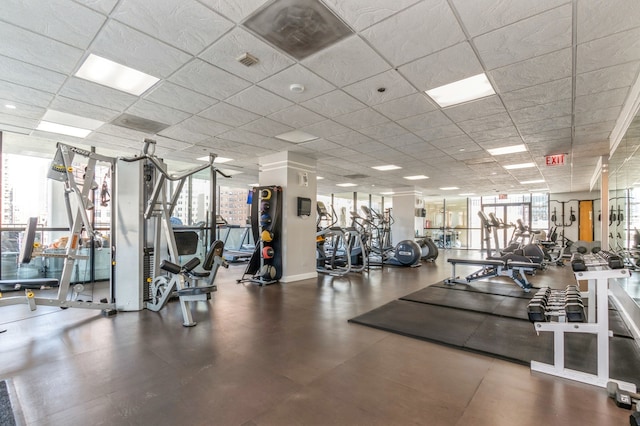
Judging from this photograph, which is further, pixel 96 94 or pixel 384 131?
pixel 384 131

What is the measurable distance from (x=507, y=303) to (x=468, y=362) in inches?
96.8

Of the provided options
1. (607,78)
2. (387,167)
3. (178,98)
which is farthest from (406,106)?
(387,167)

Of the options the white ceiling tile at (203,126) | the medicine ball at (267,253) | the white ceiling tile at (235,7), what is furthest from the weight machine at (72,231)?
the white ceiling tile at (235,7)

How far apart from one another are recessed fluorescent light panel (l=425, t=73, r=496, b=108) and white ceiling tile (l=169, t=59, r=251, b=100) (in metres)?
2.19

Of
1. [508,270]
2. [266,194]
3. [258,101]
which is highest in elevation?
[258,101]

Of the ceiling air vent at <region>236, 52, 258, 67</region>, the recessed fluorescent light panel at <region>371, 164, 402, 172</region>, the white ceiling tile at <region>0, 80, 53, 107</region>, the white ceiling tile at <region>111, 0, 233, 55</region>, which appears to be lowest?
the recessed fluorescent light panel at <region>371, 164, 402, 172</region>

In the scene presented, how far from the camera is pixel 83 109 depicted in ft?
13.3

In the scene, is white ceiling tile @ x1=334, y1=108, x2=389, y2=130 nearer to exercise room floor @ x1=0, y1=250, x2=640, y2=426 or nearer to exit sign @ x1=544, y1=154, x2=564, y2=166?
exercise room floor @ x1=0, y1=250, x2=640, y2=426

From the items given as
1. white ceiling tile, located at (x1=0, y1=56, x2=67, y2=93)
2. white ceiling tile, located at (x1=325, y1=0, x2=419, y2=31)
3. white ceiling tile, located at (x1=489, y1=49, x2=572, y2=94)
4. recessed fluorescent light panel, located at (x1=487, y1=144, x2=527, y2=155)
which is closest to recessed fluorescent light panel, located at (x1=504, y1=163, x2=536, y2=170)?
recessed fluorescent light panel, located at (x1=487, y1=144, x2=527, y2=155)

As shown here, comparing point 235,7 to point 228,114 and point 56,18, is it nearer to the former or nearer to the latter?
point 56,18

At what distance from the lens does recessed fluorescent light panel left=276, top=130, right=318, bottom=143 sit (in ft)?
17.1

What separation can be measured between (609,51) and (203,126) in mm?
4821

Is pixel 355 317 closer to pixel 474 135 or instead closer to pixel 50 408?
pixel 50 408

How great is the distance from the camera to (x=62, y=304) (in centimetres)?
366
